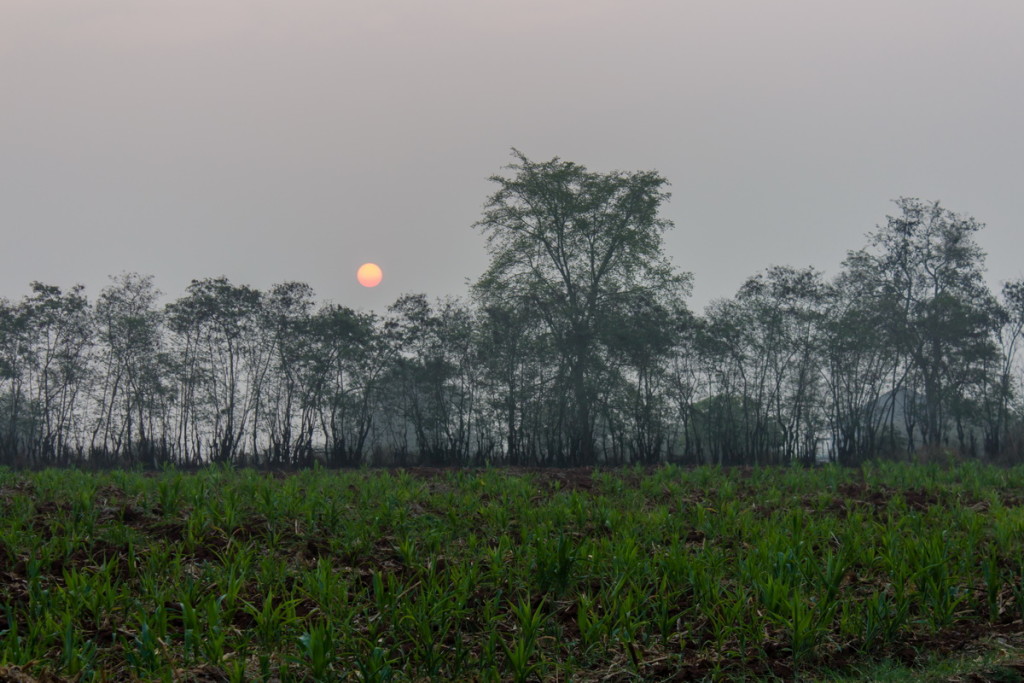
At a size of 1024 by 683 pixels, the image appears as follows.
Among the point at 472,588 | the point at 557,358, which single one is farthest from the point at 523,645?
the point at 557,358

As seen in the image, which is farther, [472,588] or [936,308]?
[936,308]

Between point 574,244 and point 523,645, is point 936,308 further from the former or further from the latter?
point 523,645

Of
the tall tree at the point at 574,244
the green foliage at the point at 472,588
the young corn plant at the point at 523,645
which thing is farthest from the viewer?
the tall tree at the point at 574,244

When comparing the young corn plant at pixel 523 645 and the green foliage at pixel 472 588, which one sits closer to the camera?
the young corn plant at pixel 523 645

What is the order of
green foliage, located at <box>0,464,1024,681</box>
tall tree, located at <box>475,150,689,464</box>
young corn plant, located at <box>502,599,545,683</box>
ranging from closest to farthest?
young corn plant, located at <box>502,599,545,683</box>
green foliage, located at <box>0,464,1024,681</box>
tall tree, located at <box>475,150,689,464</box>

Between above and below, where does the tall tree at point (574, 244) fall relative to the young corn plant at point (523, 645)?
above

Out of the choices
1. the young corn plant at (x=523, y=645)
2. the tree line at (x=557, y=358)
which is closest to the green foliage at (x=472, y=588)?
the young corn plant at (x=523, y=645)

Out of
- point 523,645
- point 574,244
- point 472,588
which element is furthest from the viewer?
point 574,244

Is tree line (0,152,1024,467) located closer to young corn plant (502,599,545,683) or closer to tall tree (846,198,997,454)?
tall tree (846,198,997,454)

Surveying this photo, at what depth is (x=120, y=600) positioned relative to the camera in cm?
507

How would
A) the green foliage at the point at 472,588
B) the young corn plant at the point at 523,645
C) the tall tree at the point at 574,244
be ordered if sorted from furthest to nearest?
the tall tree at the point at 574,244, the green foliage at the point at 472,588, the young corn plant at the point at 523,645

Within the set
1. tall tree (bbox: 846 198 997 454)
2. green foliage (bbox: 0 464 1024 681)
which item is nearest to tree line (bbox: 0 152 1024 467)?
tall tree (bbox: 846 198 997 454)

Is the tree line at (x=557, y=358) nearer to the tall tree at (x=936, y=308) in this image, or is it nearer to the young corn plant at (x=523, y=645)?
the tall tree at (x=936, y=308)

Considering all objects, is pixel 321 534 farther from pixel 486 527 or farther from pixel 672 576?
pixel 672 576
